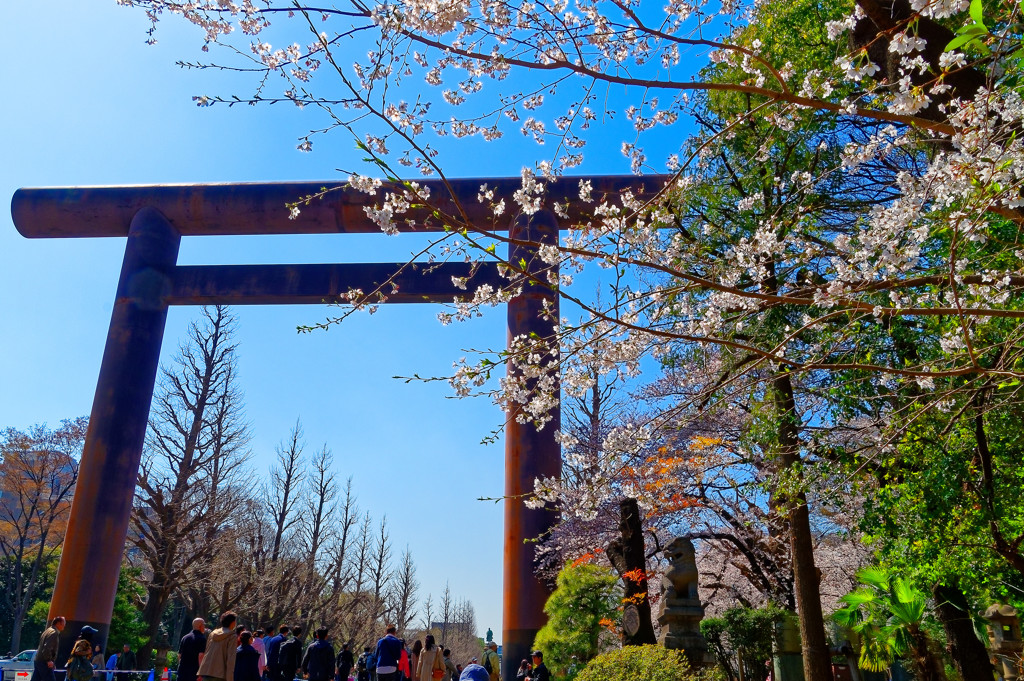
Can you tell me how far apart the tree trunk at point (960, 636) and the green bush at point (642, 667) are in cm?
389

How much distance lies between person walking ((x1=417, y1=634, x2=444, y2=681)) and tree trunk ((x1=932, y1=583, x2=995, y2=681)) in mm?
7408

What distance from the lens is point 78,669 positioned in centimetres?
738

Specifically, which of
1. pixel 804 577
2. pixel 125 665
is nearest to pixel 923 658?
pixel 804 577

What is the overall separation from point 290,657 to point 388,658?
1.67 metres

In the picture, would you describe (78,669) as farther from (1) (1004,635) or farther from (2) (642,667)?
(1) (1004,635)

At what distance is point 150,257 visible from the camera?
1412 centimetres

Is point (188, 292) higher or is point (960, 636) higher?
point (188, 292)

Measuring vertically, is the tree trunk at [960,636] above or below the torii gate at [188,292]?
below

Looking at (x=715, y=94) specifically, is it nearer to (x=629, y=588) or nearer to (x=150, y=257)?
(x=629, y=588)

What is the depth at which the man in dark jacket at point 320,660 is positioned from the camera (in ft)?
31.8

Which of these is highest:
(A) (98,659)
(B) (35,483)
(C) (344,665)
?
(B) (35,483)

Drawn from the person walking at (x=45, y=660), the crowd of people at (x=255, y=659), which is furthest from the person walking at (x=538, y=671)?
the person walking at (x=45, y=660)

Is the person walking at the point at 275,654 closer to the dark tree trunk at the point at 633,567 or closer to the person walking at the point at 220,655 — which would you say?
the person walking at the point at 220,655

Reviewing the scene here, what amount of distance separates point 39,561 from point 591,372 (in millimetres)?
25163
